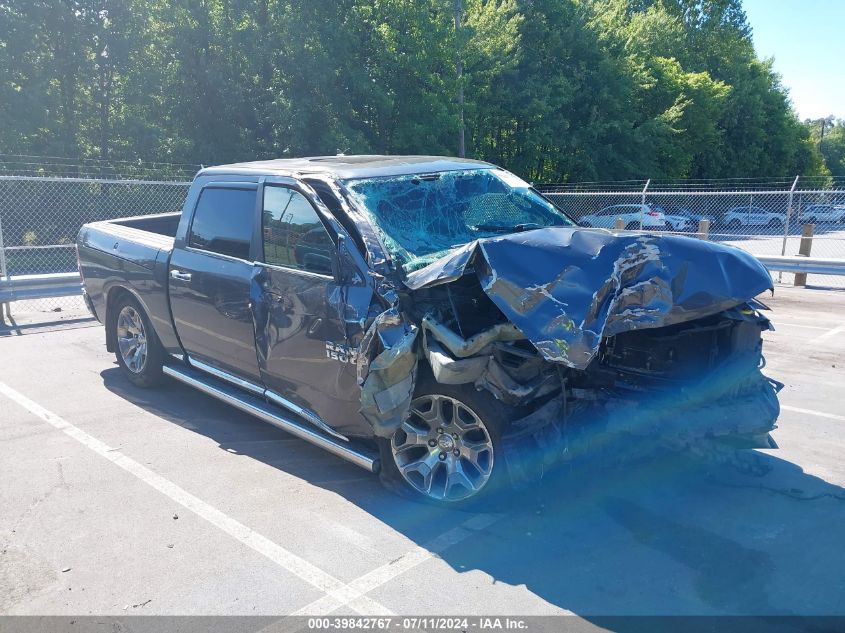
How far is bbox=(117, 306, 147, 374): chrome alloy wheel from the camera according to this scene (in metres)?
6.48

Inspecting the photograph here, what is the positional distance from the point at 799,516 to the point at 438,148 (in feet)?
74.6

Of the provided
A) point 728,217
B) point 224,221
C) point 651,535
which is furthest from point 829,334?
point 728,217

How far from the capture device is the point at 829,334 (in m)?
8.98

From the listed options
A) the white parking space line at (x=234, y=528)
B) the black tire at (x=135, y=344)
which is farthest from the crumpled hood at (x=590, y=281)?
the black tire at (x=135, y=344)

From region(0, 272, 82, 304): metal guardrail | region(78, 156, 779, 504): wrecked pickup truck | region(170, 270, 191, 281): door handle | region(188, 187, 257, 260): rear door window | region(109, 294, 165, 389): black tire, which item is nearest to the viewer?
region(78, 156, 779, 504): wrecked pickup truck

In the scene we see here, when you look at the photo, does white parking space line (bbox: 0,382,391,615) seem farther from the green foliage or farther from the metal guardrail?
the green foliage

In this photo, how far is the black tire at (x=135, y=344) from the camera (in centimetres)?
635

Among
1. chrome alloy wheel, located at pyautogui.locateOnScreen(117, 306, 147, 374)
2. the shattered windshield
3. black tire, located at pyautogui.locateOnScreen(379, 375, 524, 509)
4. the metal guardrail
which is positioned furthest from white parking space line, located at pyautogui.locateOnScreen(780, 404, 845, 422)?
the metal guardrail

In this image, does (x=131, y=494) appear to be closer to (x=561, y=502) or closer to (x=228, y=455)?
(x=228, y=455)

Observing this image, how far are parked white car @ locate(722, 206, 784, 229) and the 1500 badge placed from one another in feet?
75.4

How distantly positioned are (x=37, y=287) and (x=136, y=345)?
456 cm

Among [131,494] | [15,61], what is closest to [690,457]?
[131,494]

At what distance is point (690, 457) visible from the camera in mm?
4270

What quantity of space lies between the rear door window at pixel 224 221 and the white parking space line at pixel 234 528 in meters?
1.62
